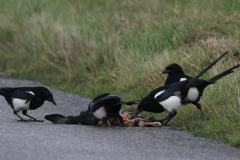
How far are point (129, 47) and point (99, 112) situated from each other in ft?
13.3

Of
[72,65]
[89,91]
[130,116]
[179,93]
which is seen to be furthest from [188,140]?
[72,65]

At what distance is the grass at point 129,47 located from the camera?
21.8ft

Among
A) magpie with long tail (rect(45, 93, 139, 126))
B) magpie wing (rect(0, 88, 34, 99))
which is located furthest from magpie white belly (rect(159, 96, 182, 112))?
magpie wing (rect(0, 88, 34, 99))

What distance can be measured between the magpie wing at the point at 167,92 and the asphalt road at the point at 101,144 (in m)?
0.43

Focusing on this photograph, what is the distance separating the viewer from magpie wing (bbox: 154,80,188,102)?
238 inches

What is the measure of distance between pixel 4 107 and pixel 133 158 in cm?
377

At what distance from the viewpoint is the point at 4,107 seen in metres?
7.43

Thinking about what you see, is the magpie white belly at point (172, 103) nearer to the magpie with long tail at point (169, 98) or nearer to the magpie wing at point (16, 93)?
the magpie with long tail at point (169, 98)

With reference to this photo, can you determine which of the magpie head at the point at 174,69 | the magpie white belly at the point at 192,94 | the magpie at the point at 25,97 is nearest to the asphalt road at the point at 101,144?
the magpie at the point at 25,97

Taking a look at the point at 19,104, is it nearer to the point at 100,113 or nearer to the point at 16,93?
the point at 16,93

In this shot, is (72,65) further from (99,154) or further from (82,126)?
(99,154)

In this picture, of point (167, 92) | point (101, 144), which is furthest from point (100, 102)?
point (101, 144)

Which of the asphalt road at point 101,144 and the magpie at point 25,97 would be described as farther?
the magpie at point 25,97

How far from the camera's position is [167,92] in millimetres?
6141
